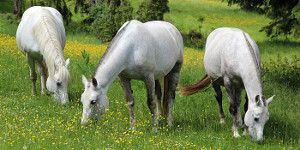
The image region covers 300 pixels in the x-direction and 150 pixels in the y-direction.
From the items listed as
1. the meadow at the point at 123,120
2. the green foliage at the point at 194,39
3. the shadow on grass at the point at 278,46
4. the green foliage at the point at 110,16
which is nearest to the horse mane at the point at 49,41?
the meadow at the point at 123,120

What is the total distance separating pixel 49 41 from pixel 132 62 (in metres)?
2.80

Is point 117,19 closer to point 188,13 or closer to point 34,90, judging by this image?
point 34,90

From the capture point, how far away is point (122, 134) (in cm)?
575

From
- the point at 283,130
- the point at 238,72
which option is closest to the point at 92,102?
the point at 238,72

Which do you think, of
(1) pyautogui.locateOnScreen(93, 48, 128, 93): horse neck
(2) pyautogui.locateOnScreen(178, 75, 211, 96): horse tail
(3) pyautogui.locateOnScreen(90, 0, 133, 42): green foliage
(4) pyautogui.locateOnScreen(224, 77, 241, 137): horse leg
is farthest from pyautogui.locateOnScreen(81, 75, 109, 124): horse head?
(3) pyautogui.locateOnScreen(90, 0, 133, 42): green foliage

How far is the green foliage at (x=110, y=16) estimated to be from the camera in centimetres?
Result: 1819

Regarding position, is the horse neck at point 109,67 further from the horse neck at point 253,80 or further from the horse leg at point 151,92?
the horse neck at point 253,80

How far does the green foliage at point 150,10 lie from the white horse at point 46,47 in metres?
8.76

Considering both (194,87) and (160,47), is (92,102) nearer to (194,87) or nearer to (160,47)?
(160,47)

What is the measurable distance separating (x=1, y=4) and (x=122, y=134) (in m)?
24.3

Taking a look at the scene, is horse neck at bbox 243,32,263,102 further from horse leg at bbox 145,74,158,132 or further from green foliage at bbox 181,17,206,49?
green foliage at bbox 181,17,206,49

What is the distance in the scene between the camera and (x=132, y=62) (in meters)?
5.69

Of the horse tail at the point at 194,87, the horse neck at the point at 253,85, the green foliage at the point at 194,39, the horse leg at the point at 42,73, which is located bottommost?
the green foliage at the point at 194,39

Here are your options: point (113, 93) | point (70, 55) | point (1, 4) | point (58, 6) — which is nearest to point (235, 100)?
point (113, 93)
